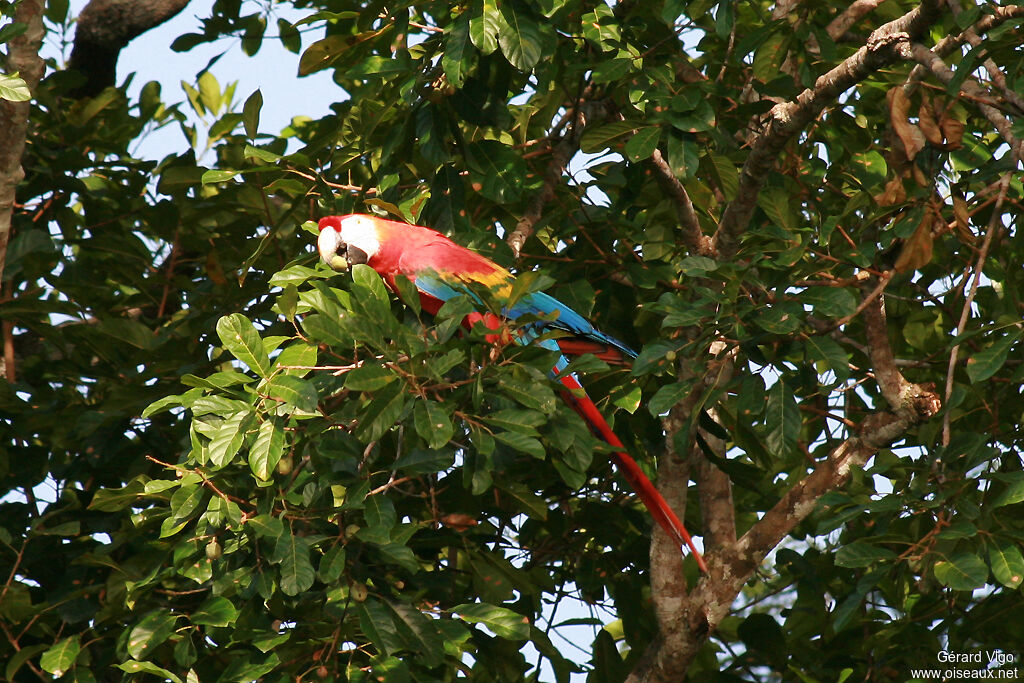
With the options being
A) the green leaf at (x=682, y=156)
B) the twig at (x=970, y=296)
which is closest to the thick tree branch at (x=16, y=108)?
the green leaf at (x=682, y=156)

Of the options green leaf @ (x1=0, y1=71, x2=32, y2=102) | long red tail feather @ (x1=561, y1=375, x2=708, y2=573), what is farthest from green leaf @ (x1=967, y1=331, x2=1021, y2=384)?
green leaf @ (x1=0, y1=71, x2=32, y2=102)

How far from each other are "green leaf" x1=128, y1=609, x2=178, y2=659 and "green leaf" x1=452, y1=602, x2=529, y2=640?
62cm

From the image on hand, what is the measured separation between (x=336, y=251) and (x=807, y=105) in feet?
3.96

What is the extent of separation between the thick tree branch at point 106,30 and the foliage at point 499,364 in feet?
1.07

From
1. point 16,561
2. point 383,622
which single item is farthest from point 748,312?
point 16,561

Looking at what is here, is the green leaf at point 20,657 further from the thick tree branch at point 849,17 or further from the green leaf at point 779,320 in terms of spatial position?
the thick tree branch at point 849,17

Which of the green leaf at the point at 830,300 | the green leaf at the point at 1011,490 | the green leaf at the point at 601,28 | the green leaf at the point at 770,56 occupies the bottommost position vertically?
the green leaf at the point at 1011,490

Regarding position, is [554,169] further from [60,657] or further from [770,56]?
[60,657]

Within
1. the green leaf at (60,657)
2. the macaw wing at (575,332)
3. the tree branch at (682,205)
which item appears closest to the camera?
the green leaf at (60,657)

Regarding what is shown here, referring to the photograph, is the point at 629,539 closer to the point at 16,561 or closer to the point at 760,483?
the point at 760,483

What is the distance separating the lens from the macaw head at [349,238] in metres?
2.66

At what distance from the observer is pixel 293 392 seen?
1942 millimetres

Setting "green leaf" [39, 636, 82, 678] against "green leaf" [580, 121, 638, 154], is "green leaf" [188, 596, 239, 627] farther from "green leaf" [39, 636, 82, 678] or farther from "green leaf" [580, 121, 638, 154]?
"green leaf" [580, 121, 638, 154]

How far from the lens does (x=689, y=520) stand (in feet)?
Result: 10.8
